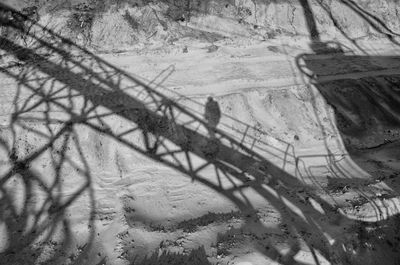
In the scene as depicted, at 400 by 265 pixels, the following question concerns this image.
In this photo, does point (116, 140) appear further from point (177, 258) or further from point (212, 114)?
point (177, 258)

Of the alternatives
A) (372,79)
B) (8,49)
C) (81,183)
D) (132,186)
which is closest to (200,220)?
(132,186)

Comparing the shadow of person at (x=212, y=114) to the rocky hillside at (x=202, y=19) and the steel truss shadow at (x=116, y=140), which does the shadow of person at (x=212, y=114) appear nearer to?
the steel truss shadow at (x=116, y=140)

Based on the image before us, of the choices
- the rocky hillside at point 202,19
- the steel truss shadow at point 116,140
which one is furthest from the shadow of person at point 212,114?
the rocky hillside at point 202,19

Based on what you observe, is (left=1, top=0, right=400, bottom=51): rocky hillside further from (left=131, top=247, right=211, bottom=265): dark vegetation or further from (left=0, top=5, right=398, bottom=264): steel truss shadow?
(left=131, top=247, right=211, bottom=265): dark vegetation

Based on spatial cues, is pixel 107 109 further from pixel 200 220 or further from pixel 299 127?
pixel 299 127

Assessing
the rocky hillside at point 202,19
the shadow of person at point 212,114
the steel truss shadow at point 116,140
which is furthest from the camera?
the rocky hillside at point 202,19
